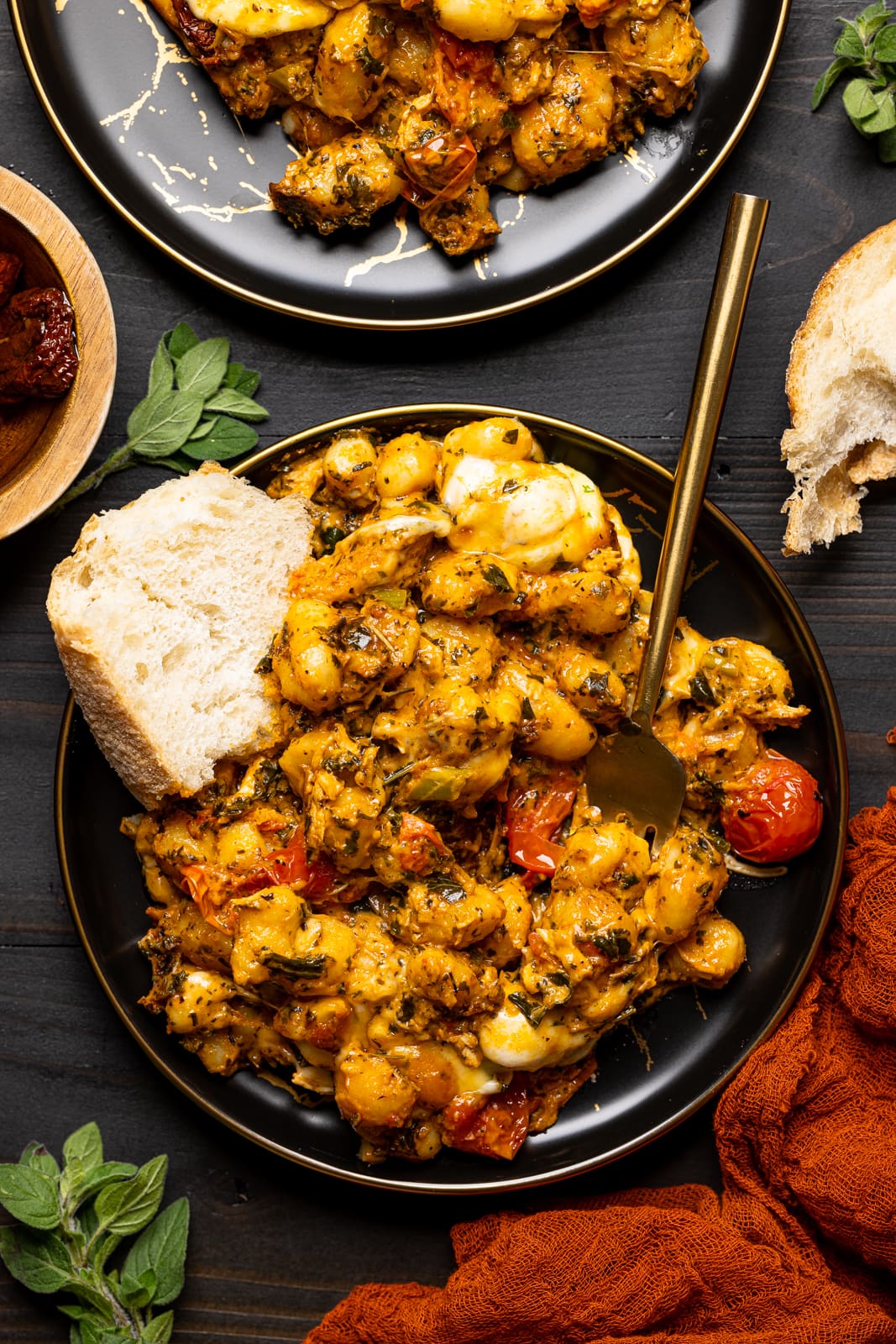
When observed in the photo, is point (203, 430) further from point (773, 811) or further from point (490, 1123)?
point (490, 1123)

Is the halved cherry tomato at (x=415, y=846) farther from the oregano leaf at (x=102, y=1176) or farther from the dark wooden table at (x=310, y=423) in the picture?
the oregano leaf at (x=102, y=1176)

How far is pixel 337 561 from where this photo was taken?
2.14m

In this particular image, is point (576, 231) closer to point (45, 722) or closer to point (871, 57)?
point (871, 57)

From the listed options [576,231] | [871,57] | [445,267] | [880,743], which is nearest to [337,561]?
[445,267]

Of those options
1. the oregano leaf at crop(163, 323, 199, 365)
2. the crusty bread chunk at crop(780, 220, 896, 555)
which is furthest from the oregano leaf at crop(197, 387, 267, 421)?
the crusty bread chunk at crop(780, 220, 896, 555)

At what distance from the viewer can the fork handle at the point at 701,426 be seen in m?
2.02

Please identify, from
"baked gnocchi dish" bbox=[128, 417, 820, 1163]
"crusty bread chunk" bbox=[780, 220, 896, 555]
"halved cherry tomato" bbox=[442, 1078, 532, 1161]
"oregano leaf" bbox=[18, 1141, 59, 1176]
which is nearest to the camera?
"baked gnocchi dish" bbox=[128, 417, 820, 1163]

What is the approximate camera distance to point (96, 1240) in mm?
2314

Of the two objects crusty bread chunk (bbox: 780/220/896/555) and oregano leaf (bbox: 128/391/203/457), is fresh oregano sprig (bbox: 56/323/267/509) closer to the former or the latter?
oregano leaf (bbox: 128/391/203/457)

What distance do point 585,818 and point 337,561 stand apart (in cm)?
69

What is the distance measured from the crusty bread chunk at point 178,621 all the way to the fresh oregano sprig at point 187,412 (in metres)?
0.20

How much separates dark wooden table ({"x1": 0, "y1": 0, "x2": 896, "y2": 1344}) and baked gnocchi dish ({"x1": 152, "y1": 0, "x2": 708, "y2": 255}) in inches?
10.2

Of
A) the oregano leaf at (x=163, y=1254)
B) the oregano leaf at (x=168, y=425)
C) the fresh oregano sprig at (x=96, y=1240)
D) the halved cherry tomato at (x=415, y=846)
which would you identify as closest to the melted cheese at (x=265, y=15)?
the oregano leaf at (x=168, y=425)

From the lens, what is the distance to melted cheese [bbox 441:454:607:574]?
2.08 metres
